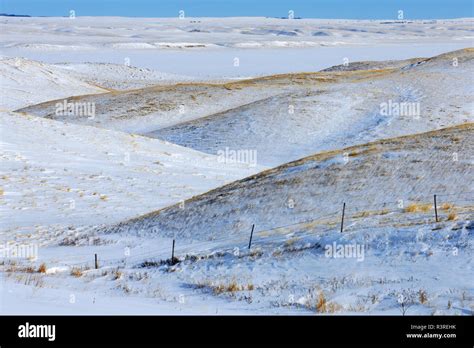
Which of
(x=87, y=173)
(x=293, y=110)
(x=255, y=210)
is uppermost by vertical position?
(x=293, y=110)

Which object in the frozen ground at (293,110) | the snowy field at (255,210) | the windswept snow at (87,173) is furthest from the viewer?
the frozen ground at (293,110)

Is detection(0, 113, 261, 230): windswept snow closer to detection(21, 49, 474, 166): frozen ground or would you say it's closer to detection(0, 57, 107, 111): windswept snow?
detection(21, 49, 474, 166): frozen ground

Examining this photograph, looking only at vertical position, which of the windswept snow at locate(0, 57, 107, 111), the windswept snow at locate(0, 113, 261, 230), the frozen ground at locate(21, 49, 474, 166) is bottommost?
the windswept snow at locate(0, 113, 261, 230)

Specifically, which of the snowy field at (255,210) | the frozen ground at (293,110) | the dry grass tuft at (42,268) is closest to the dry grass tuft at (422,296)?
the snowy field at (255,210)

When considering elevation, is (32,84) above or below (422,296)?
above

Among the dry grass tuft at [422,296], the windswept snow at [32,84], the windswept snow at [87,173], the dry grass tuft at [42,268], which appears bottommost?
the dry grass tuft at [42,268]

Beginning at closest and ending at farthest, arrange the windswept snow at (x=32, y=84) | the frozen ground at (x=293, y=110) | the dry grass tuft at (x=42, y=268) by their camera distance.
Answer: the dry grass tuft at (x=42, y=268)
the frozen ground at (x=293, y=110)
the windswept snow at (x=32, y=84)

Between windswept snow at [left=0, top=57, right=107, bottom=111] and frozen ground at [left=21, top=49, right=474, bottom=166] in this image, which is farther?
windswept snow at [left=0, top=57, right=107, bottom=111]

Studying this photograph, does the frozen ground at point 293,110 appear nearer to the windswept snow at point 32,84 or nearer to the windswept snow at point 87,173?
the windswept snow at point 87,173

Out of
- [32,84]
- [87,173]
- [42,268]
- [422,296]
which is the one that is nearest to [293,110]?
[87,173]

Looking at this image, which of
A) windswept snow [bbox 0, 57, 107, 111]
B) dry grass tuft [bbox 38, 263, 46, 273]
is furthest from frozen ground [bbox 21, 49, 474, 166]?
dry grass tuft [bbox 38, 263, 46, 273]

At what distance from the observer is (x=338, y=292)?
15.3 m

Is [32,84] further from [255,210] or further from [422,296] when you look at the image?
[422,296]

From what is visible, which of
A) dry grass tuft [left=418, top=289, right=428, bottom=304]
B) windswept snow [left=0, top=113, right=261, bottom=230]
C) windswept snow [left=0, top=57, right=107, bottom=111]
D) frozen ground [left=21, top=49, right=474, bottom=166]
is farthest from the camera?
windswept snow [left=0, top=57, right=107, bottom=111]
